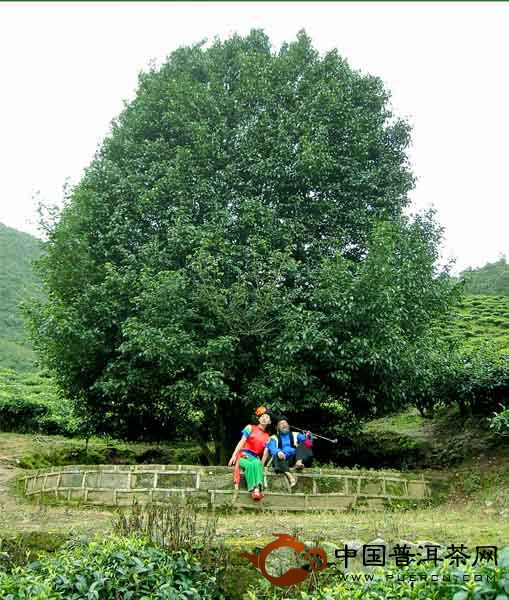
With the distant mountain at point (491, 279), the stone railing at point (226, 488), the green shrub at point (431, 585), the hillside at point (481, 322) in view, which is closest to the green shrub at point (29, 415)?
the stone railing at point (226, 488)

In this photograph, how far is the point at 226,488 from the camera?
365 inches

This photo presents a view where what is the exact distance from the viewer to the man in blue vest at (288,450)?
31.0 feet

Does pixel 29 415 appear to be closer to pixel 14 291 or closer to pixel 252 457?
pixel 252 457

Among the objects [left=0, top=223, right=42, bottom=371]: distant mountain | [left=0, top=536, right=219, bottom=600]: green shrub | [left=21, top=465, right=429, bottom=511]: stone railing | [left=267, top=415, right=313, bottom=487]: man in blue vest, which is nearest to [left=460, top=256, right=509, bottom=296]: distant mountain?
[left=21, top=465, right=429, bottom=511]: stone railing

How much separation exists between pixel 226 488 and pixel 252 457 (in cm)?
63

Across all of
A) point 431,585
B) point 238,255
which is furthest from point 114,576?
point 238,255

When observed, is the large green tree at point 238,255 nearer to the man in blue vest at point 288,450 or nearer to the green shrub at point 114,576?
the man in blue vest at point 288,450

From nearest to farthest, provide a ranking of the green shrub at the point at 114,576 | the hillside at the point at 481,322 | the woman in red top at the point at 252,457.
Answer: the green shrub at the point at 114,576, the woman in red top at the point at 252,457, the hillside at the point at 481,322

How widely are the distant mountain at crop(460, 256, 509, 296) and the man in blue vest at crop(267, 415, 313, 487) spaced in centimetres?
1914

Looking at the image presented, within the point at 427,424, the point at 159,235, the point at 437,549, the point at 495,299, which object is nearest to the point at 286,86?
the point at 159,235

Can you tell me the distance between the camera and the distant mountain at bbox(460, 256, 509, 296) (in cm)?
2833

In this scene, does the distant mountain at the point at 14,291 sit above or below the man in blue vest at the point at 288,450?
above

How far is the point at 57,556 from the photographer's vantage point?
565 cm

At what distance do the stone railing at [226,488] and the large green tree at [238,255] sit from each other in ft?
4.88
